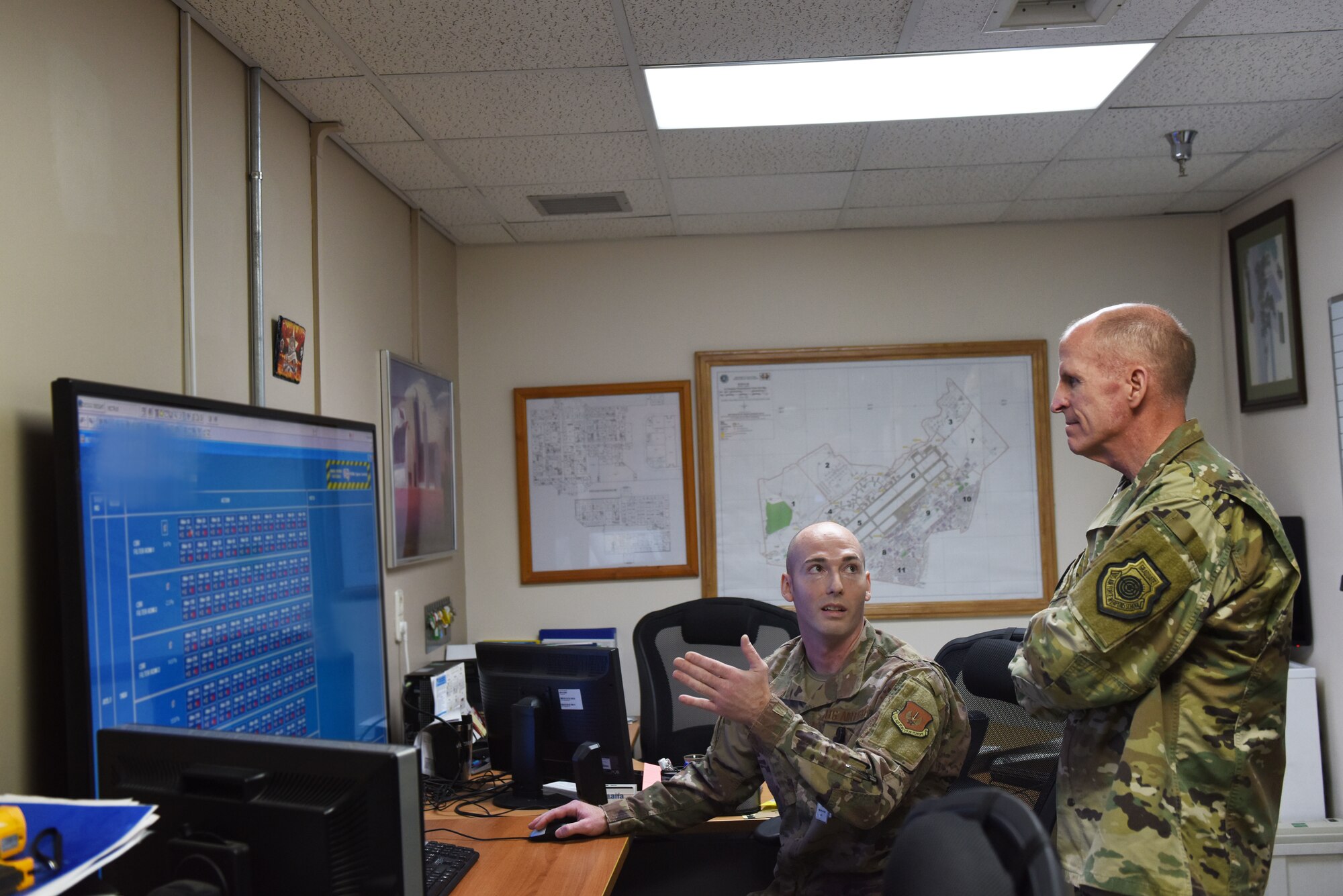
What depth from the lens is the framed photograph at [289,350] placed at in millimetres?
2510

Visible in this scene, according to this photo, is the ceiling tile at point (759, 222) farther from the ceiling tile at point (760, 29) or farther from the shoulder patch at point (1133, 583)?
the shoulder patch at point (1133, 583)

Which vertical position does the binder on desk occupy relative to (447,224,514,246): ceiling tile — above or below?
below

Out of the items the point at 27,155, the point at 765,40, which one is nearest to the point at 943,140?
the point at 765,40

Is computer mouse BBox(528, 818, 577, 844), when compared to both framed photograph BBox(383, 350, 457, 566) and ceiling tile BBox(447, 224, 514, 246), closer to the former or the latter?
framed photograph BBox(383, 350, 457, 566)

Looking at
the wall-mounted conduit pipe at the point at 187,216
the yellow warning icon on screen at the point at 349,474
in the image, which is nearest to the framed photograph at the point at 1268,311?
the yellow warning icon on screen at the point at 349,474

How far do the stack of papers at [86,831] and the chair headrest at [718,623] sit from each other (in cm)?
219

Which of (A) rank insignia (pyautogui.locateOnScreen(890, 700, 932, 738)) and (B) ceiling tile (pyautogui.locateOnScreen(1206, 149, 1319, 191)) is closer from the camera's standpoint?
(A) rank insignia (pyautogui.locateOnScreen(890, 700, 932, 738))

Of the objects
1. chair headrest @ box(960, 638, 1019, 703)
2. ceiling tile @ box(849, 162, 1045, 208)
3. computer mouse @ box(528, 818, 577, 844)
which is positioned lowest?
computer mouse @ box(528, 818, 577, 844)

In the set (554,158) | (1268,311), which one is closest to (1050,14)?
(554,158)

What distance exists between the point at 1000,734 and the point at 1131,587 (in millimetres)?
732

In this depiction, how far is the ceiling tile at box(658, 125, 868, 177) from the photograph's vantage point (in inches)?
118

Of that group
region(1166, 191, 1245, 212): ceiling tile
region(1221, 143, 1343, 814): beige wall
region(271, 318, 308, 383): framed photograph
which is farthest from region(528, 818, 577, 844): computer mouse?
region(1166, 191, 1245, 212): ceiling tile

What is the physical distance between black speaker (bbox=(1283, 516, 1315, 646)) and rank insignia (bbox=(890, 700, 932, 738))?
2.39 m

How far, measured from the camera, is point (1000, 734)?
85.4 inches
